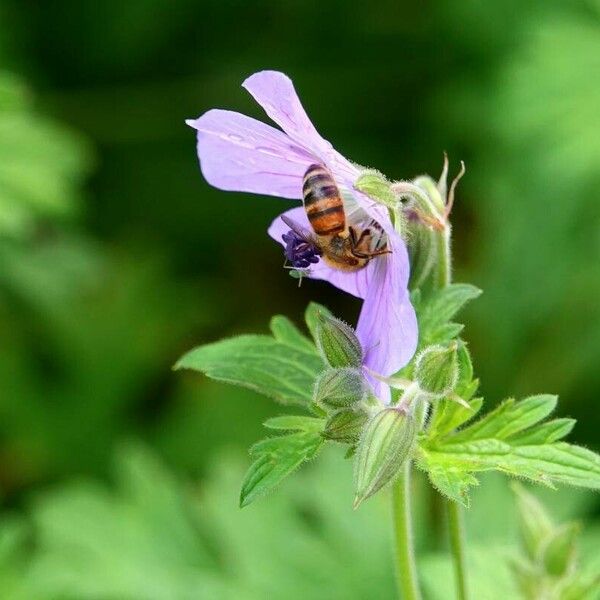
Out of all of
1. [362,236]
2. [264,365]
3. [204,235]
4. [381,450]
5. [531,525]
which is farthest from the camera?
[204,235]

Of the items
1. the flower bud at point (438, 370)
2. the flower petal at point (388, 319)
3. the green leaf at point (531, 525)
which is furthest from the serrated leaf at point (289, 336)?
the green leaf at point (531, 525)

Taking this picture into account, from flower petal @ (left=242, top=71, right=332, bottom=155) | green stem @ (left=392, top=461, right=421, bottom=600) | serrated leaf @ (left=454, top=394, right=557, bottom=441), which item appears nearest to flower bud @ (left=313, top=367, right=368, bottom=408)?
green stem @ (left=392, top=461, right=421, bottom=600)

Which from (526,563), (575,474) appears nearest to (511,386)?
(526,563)

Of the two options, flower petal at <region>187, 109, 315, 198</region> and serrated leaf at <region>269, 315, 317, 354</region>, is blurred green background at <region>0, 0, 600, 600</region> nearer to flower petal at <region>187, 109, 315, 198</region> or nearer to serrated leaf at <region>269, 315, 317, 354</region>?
serrated leaf at <region>269, 315, 317, 354</region>

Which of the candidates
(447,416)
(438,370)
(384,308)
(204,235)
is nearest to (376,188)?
(384,308)

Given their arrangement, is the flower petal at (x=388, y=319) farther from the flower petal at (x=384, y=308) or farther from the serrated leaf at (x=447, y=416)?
the serrated leaf at (x=447, y=416)

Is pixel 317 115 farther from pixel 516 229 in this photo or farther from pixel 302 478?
pixel 302 478

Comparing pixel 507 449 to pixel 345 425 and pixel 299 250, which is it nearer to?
pixel 345 425
